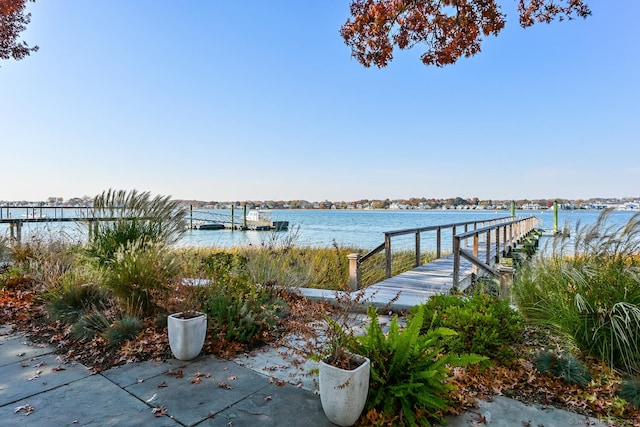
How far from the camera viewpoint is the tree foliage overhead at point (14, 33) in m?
6.84

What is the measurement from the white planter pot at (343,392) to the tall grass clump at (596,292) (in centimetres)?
197

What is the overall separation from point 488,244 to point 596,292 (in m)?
7.15

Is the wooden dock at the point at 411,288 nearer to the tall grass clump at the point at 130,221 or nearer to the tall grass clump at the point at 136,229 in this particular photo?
the tall grass clump at the point at 136,229

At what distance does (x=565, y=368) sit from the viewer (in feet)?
8.12

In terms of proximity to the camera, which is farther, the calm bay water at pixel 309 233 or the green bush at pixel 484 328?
the calm bay water at pixel 309 233

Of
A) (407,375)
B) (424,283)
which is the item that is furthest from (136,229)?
(424,283)

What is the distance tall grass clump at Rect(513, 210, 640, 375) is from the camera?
2600mm

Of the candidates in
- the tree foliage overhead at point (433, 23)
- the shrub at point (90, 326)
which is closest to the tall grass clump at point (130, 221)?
the shrub at point (90, 326)

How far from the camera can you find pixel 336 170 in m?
25.0

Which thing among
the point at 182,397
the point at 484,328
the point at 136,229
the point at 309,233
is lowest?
the point at 309,233

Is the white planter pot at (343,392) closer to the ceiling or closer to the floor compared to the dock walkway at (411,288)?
closer to the ceiling

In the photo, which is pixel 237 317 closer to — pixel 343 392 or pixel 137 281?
pixel 137 281

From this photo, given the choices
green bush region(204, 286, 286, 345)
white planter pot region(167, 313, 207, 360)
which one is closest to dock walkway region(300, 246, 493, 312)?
→ green bush region(204, 286, 286, 345)

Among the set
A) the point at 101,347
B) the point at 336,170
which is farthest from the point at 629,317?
the point at 336,170
